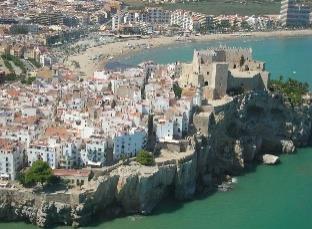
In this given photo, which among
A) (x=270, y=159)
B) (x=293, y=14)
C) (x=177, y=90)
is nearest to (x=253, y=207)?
(x=270, y=159)

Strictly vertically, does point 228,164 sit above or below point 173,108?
below

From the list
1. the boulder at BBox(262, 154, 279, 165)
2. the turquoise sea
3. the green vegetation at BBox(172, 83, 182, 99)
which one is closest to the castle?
the green vegetation at BBox(172, 83, 182, 99)

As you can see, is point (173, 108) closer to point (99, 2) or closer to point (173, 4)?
point (99, 2)

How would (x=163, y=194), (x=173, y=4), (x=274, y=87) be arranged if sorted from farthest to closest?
(x=173, y=4)
(x=274, y=87)
(x=163, y=194)

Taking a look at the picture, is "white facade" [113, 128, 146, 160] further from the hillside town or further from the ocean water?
the ocean water

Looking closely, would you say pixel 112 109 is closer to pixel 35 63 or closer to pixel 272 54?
pixel 35 63

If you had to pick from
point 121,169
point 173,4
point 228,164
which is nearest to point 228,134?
point 228,164
